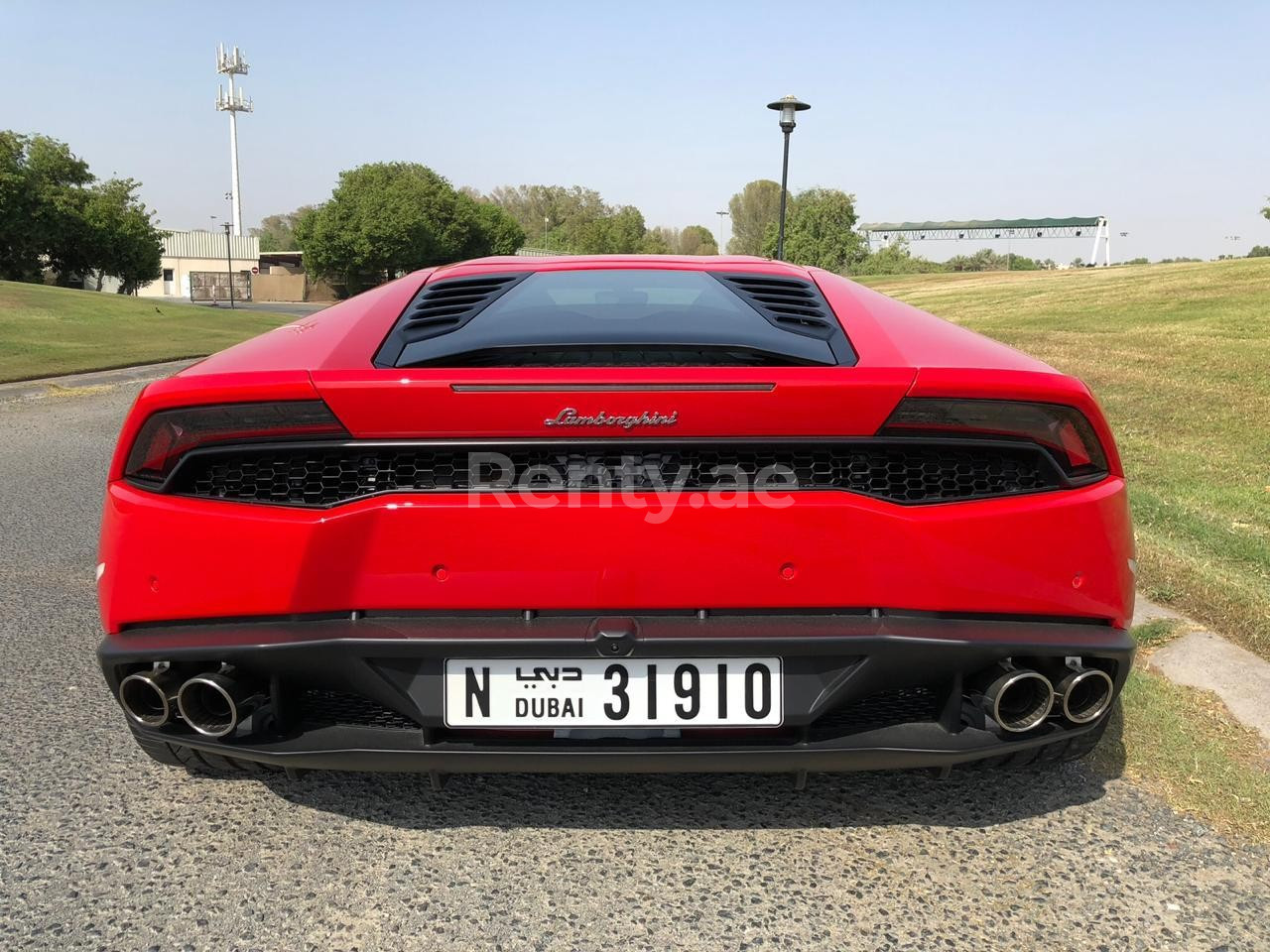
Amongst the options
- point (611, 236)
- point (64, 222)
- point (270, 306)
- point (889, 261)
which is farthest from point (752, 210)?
point (64, 222)

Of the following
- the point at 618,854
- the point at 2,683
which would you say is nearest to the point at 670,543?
the point at 618,854

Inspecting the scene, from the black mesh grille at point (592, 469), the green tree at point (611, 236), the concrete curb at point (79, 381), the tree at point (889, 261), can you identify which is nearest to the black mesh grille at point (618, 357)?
the black mesh grille at point (592, 469)

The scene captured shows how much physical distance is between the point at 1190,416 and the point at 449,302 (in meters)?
7.74

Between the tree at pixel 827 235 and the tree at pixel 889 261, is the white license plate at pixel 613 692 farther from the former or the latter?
the tree at pixel 889 261

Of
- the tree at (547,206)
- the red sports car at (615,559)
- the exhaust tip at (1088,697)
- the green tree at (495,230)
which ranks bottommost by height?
the exhaust tip at (1088,697)

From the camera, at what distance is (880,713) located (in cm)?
214

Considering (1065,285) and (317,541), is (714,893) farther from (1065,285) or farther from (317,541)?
(1065,285)

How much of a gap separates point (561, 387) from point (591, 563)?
342mm

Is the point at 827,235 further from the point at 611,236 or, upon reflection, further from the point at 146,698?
the point at 146,698

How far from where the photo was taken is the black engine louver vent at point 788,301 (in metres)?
2.38

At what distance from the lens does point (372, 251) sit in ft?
233

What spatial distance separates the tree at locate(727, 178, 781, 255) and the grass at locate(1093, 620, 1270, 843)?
391 feet

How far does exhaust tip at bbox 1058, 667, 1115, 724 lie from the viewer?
208 centimetres

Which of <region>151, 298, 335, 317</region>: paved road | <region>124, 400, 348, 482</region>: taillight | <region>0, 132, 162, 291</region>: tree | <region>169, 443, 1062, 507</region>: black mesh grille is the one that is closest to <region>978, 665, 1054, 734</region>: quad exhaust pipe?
<region>169, 443, 1062, 507</region>: black mesh grille
